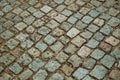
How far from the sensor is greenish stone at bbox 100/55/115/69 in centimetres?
434

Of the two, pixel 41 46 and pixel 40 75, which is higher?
pixel 41 46

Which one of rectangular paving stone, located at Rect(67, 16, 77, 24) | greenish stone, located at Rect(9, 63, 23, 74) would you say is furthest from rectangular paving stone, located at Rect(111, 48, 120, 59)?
greenish stone, located at Rect(9, 63, 23, 74)

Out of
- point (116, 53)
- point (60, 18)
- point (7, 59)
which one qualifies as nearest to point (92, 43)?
point (116, 53)

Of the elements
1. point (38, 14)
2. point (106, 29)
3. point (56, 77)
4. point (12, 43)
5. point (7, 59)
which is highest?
point (38, 14)

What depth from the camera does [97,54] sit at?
178 inches

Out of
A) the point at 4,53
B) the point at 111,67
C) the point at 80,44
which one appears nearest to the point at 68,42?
the point at 80,44

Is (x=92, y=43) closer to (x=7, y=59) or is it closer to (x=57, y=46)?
(x=57, y=46)

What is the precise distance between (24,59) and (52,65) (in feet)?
1.99

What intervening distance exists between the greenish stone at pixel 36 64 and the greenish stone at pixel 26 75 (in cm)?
10

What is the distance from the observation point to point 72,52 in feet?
15.1

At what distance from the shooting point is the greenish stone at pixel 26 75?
4.29 meters

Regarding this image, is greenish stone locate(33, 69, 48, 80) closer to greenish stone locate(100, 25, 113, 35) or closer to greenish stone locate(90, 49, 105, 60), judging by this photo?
greenish stone locate(90, 49, 105, 60)

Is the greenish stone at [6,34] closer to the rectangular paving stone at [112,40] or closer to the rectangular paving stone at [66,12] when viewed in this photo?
the rectangular paving stone at [66,12]

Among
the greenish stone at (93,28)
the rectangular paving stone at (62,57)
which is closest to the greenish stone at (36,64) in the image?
the rectangular paving stone at (62,57)
